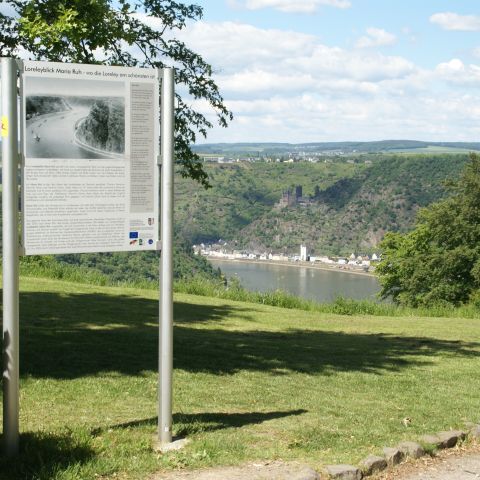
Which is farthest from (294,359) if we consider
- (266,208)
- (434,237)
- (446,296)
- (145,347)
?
(266,208)

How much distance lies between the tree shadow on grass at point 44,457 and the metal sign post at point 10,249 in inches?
5.4

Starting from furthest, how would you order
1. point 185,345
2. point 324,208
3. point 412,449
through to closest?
point 324,208, point 185,345, point 412,449

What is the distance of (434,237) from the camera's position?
48688 mm

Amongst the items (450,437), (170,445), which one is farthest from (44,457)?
(450,437)

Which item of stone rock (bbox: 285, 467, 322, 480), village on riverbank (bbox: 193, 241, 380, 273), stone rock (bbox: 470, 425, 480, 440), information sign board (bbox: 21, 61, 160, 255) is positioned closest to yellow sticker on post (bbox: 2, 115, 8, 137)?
Result: information sign board (bbox: 21, 61, 160, 255)

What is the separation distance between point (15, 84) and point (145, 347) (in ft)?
19.1

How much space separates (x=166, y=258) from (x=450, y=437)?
280 cm

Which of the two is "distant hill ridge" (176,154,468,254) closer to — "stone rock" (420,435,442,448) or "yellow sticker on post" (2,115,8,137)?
"stone rock" (420,435,442,448)

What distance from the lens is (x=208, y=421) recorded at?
23.0ft

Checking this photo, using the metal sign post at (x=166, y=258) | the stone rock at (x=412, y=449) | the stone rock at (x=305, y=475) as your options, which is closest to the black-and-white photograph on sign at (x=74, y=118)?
the metal sign post at (x=166, y=258)

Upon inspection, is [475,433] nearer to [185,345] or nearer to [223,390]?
[223,390]

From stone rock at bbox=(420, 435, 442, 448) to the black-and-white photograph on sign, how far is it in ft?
10.9

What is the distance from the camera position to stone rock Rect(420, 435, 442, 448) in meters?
6.59

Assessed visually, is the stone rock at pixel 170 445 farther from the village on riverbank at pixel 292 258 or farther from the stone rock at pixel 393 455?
the village on riverbank at pixel 292 258
